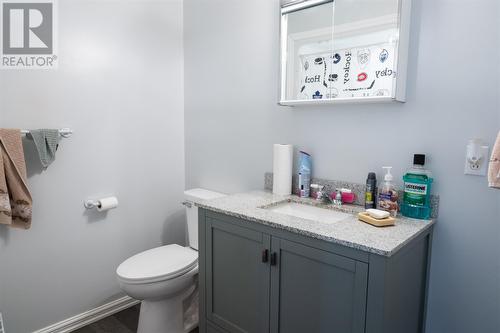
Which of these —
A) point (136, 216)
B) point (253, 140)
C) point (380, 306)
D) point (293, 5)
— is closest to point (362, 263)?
point (380, 306)

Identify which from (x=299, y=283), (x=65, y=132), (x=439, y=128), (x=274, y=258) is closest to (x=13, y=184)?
(x=65, y=132)

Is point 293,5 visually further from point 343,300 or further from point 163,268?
point 163,268

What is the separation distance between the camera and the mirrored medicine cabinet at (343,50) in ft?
4.50

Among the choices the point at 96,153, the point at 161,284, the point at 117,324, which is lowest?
the point at 117,324

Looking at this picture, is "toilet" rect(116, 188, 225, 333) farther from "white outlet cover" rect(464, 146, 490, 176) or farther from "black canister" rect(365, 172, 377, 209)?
"white outlet cover" rect(464, 146, 490, 176)

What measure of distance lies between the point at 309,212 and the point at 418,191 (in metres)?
0.50

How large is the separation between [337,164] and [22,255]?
→ 175cm

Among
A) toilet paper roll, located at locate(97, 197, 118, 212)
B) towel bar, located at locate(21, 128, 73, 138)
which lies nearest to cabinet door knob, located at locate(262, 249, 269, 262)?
toilet paper roll, located at locate(97, 197, 118, 212)

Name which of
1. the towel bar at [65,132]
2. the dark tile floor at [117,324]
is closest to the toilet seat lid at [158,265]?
the dark tile floor at [117,324]

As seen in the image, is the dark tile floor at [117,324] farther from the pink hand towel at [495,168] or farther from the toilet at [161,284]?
the pink hand towel at [495,168]

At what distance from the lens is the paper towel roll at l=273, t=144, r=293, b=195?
175 cm

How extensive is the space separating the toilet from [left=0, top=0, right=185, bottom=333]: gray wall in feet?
1.29

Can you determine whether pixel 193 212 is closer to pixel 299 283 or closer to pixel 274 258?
pixel 274 258

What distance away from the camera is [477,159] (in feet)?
4.10
